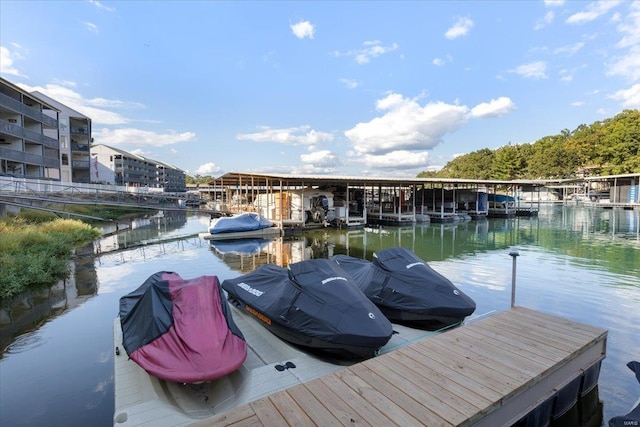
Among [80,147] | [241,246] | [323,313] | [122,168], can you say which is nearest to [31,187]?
[241,246]

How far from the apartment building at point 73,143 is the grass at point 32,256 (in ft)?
79.8

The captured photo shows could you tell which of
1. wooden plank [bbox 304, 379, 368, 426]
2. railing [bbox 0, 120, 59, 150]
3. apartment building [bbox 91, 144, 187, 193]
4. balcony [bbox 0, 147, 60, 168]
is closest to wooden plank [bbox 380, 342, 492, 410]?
wooden plank [bbox 304, 379, 368, 426]

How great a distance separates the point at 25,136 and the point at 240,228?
68.7 feet

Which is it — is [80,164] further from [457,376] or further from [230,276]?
[457,376]

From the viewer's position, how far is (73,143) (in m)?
37.3

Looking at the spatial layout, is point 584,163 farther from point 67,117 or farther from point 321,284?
point 67,117

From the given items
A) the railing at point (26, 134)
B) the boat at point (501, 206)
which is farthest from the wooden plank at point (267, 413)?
the boat at point (501, 206)

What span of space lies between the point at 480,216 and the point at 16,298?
3302cm

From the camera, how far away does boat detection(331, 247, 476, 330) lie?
5402 millimetres

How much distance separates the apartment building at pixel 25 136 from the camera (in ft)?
79.8

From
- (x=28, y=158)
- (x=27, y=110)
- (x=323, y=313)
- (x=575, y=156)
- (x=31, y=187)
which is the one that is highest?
(x=575, y=156)

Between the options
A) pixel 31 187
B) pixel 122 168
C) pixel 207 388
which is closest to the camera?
pixel 207 388

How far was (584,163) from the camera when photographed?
206 feet

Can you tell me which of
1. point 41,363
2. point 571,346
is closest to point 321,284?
point 571,346
